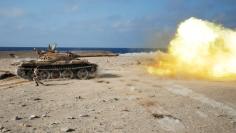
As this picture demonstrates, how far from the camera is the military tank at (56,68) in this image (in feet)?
119

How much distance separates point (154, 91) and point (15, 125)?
502 inches

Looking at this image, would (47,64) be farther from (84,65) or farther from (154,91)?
(154,91)

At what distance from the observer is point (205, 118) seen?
19.4 m

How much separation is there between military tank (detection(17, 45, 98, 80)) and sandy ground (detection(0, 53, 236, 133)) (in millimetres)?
5331

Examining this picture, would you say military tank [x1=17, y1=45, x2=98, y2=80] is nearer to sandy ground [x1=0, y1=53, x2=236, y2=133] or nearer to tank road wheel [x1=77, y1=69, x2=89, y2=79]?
tank road wheel [x1=77, y1=69, x2=89, y2=79]

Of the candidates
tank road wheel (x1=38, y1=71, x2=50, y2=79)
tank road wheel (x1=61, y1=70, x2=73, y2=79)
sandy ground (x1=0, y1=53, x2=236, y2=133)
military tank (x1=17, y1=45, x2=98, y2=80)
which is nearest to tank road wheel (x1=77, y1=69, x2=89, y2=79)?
military tank (x1=17, y1=45, x2=98, y2=80)

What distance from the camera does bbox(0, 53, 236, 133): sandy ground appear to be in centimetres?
1730

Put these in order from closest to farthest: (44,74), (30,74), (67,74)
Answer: (30,74) → (44,74) → (67,74)

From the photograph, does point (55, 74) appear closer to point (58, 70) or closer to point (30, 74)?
point (58, 70)

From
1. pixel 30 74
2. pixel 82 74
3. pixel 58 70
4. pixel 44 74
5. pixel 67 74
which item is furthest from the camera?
pixel 82 74

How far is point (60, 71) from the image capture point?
37000 mm

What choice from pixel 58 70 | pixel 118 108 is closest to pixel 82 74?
pixel 58 70

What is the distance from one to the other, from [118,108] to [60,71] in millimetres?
16845

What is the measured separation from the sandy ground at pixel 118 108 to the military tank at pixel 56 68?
5331 millimetres
